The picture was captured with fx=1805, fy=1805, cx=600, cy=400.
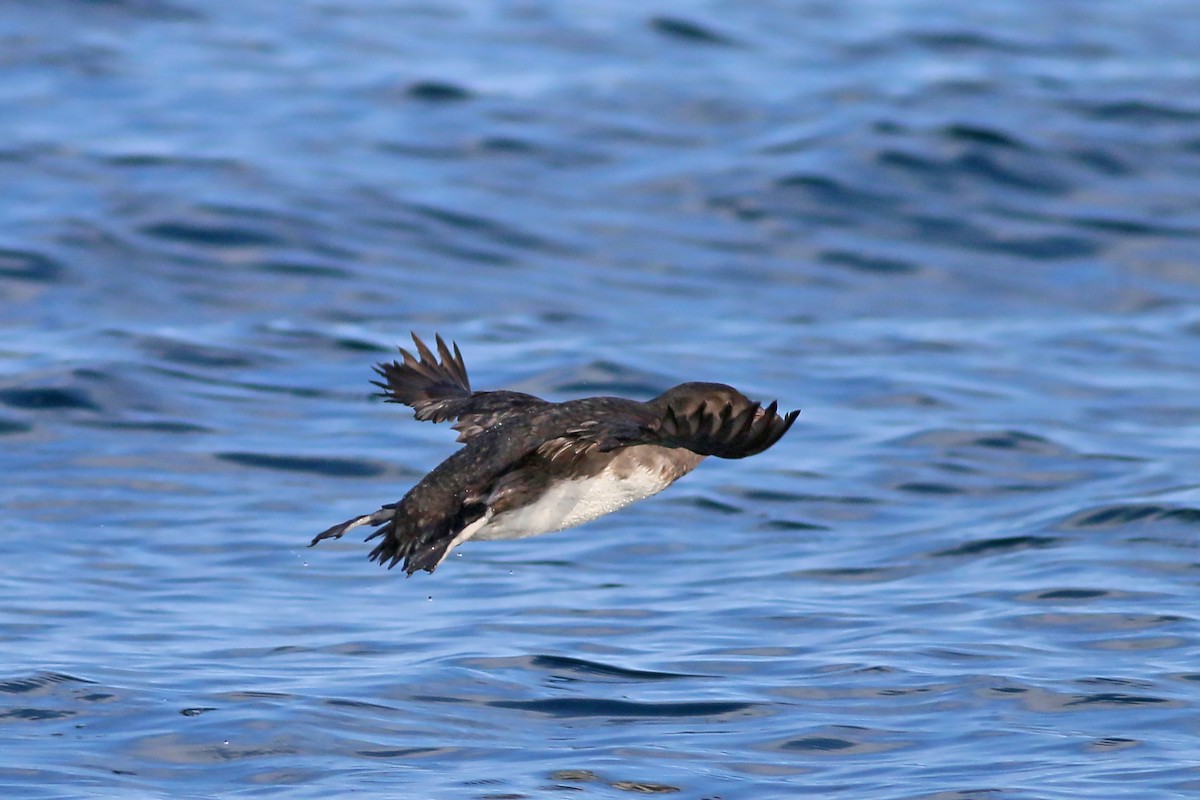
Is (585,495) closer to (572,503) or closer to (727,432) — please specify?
(572,503)

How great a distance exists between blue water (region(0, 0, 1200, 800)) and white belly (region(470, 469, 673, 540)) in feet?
3.16

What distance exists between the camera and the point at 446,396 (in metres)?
7.74

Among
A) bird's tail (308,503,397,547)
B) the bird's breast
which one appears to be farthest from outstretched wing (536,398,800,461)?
bird's tail (308,503,397,547)

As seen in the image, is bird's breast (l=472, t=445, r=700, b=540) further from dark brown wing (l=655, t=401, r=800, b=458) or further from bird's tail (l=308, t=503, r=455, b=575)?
dark brown wing (l=655, t=401, r=800, b=458)

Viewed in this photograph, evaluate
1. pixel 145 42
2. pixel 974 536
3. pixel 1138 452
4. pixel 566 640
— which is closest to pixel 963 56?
pixel 145 42

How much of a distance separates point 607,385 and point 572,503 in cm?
587

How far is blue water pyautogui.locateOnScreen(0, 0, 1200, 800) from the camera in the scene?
734cm

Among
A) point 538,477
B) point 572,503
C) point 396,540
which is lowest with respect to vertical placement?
point 396,540

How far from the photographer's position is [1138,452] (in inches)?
454

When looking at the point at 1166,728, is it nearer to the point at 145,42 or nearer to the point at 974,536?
the point at 974,536

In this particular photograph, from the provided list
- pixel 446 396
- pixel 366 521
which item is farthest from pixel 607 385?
pixel 366 521

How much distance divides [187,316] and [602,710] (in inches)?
276

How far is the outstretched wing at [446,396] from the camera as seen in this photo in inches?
291

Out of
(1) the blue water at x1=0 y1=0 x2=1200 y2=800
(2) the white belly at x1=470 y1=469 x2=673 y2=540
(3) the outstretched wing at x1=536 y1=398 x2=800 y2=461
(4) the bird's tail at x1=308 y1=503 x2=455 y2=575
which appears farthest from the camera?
(1) the blue water at x1=0 y1=0 x2=1200 y2=800
